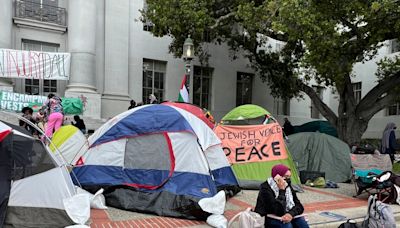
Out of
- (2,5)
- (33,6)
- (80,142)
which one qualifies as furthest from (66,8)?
(80,142)

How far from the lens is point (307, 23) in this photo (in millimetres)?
10984

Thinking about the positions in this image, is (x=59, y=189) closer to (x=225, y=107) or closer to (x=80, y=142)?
(x=80, y=142)

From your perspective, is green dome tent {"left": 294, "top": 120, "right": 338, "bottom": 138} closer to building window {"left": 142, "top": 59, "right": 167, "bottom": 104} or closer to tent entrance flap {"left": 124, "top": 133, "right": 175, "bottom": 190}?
building window {"left": 142, "top": 59, "right": 167, "bottom": 104}

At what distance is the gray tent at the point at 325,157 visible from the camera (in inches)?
444

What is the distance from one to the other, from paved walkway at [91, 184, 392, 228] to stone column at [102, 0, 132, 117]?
388 inches

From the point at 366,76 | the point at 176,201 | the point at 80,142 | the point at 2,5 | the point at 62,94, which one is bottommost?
the point at 176,201

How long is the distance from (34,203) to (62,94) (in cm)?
1179

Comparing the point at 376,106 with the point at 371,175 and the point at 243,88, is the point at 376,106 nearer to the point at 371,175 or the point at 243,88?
the point at 371,175

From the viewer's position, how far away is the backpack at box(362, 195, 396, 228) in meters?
5.57

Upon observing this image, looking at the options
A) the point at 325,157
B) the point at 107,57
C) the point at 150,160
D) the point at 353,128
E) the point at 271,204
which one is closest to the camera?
the point at 271,204

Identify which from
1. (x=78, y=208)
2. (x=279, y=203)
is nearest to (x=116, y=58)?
(x=78, y=208)

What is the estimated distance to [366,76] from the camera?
2488 centimetres

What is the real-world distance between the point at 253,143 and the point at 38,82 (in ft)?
36.0

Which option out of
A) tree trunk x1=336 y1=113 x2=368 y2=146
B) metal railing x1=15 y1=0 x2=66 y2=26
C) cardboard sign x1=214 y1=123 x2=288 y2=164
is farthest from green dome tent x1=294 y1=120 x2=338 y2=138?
metal railing x1=15 y1=0 x2=66 y2=26
